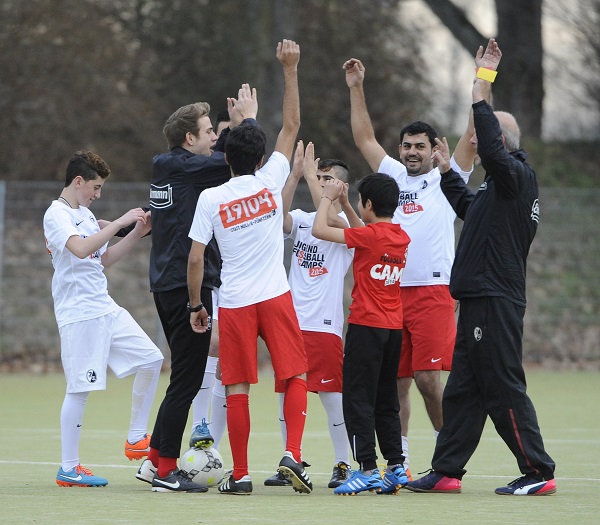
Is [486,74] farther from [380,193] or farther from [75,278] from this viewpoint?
[75,278]

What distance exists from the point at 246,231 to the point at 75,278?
1.45 m

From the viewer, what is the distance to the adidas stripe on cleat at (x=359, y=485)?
23.0 ft

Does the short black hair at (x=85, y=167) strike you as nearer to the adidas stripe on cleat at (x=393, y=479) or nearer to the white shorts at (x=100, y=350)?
the white shorts at (x=100, y=350)

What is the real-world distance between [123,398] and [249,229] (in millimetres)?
7736

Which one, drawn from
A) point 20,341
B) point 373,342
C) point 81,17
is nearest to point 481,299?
point 373,342

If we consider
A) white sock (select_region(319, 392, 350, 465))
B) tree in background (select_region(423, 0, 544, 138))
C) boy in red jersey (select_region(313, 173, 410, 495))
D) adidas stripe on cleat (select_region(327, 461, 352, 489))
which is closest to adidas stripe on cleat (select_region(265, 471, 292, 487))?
adidas stripe on cleat (select_region(327, 461, 352, 489))

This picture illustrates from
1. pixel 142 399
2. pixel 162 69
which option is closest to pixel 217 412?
pixel 142 399

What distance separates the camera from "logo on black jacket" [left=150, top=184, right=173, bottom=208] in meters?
7.42

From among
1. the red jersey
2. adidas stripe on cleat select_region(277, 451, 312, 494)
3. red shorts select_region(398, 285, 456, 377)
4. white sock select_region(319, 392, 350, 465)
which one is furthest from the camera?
red shorts select_region(398, 285, 456, 377)

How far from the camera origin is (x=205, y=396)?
8273mm

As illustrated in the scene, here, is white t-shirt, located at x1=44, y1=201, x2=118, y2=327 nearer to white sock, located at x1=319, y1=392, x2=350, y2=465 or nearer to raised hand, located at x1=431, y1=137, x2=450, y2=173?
white sock, located at x1=319, y1=392, x2=350, y2=465

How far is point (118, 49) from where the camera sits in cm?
2239

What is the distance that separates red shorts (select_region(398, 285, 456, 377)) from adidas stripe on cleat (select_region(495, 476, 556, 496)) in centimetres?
127

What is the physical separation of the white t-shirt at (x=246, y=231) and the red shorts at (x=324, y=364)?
95cm
